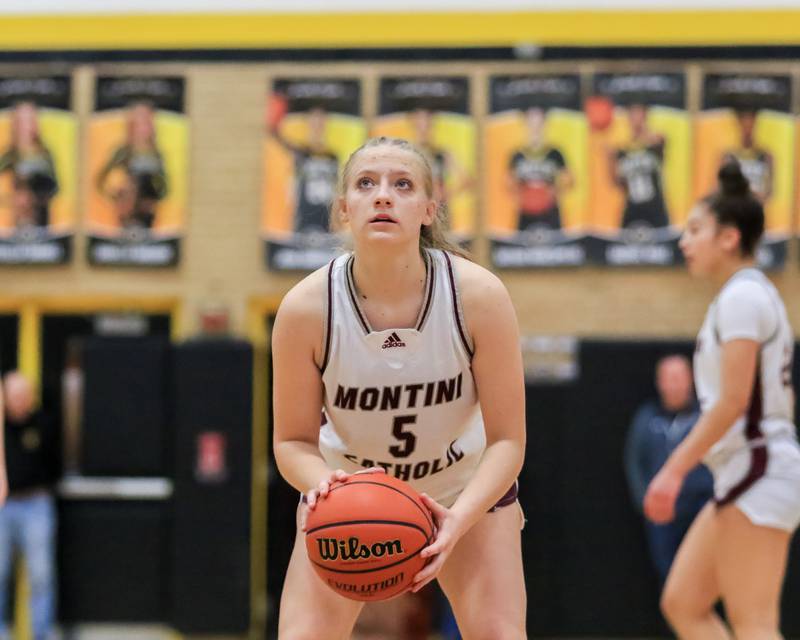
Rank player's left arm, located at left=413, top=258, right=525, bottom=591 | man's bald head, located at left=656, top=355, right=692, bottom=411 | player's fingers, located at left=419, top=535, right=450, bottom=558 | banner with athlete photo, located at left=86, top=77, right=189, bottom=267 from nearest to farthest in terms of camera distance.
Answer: player's fingers, located at left=419, top=535, right=450, bottom=558 < player's left arm, located at left=413, top=258, right=525, bottom=591 < man's bald head, located at left=656, top=355, right=692, bottom=411 < banner with athlete photo, located at left=86, top=77, right=189, bottom=267

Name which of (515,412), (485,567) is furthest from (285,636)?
(515,412)

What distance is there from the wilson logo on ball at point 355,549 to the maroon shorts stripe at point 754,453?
174 cm

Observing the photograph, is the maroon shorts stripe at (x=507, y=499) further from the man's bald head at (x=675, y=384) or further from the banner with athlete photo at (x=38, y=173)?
the banner with athlete photo at (x=38, y=173)

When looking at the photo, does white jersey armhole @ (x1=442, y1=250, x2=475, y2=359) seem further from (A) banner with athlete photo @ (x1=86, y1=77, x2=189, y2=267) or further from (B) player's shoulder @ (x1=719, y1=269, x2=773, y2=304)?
(A) banner with athlete photo @ (x1=86, y1=77, x2=189, y2=267)

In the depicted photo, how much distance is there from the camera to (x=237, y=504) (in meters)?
9.16

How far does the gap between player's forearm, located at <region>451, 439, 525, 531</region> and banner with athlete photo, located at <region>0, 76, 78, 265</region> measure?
6.86m

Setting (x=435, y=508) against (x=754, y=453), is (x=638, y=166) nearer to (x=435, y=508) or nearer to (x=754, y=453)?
(x=754, y=453)

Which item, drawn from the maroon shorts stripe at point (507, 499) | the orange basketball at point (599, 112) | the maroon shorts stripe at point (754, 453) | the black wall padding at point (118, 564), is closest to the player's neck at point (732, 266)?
the maroon shorts stripe at point (754, 453)

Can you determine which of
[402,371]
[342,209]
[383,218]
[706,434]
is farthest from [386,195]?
[706,434]

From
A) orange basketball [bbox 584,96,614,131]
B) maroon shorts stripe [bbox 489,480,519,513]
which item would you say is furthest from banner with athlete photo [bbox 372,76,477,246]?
maroon shorts stripe [bbox 489,480,519,513]

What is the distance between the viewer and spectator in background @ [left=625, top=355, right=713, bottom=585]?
27.7 ft

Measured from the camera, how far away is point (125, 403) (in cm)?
928

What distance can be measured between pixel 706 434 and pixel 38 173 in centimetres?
668

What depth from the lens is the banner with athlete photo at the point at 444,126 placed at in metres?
9.34
